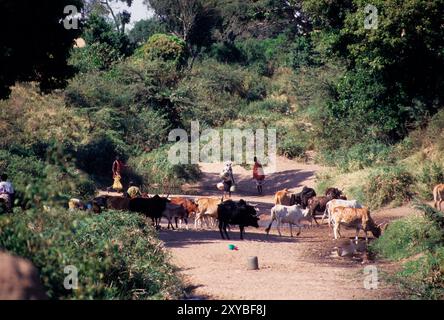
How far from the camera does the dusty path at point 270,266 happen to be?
13711mm

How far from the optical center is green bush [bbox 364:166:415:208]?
992 inches

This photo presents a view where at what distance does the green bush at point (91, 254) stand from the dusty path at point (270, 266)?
2.28ft

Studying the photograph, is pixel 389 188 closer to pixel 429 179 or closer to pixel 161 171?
pixel 429 179

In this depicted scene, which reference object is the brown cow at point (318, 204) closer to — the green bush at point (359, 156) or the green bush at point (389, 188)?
the green bush at point (389, 188)

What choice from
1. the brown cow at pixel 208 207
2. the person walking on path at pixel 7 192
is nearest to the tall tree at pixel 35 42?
the person walking on path at pixel 7 192

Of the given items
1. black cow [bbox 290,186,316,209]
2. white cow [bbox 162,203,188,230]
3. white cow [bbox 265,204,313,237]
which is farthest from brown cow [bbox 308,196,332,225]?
white cow [bbox 162,203,188,230]

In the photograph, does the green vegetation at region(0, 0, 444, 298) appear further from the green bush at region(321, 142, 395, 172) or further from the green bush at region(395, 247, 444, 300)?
the green bush at region(395, 247, 444, 300)

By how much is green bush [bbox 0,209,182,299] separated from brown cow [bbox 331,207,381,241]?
591 cm

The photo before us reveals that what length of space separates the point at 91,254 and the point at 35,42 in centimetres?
878

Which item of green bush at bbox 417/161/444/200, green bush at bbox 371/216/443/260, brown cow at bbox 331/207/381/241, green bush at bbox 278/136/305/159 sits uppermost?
green bush at bbox 278/136/305/159

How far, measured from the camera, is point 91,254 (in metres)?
13.2
